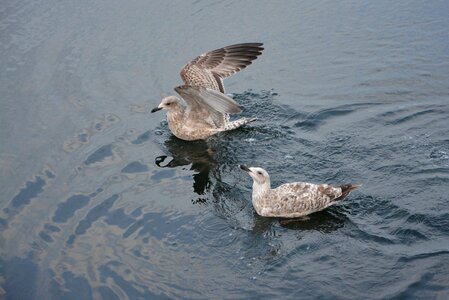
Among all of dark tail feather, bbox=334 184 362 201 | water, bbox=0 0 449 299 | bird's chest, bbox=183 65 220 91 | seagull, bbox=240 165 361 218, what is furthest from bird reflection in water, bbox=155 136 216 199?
dark tail feather, bbox=334 184 362 201

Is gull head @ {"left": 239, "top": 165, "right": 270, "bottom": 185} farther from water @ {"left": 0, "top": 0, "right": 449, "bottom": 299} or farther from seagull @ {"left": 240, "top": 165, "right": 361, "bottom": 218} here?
water @ {"left": 0, "top": 0, "right": 449, "bottom": 299}

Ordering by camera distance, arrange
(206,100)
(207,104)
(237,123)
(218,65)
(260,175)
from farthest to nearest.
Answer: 1. (218,65)
2. (237,123)
3. (207,104)
4. (206,100)
5. (260,175)

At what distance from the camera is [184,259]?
27.2 feet

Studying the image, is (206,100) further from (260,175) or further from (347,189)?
(347,189)

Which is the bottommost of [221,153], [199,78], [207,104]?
[221,153]

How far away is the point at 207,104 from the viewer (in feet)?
36.9

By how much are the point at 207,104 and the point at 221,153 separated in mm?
842

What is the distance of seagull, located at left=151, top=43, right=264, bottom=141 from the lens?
11.5 metres

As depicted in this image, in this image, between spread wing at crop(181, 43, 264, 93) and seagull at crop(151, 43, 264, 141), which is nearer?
seagull at crop(151, 43, 264, 141)

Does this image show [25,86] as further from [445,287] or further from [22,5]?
[445,287]

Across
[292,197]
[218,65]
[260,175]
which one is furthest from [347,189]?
[218,65]

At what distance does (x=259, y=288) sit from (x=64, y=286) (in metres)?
2.35

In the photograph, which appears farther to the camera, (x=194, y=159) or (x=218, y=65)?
(x=218, y=65)

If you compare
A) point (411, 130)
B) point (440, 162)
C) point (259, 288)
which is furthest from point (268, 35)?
point (259, 288)
